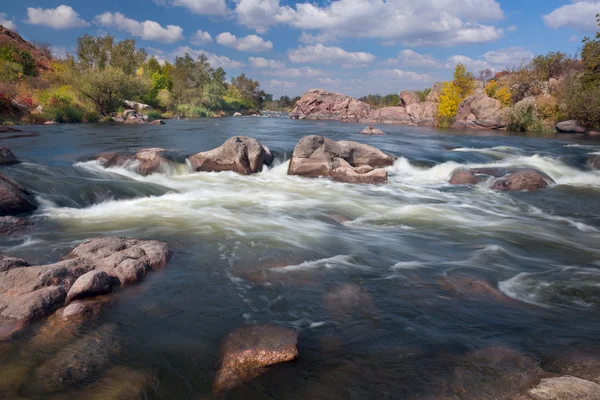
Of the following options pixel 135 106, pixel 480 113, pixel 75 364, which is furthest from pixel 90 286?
pixel 480 113

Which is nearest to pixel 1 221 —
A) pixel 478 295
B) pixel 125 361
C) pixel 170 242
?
pixel 170 242

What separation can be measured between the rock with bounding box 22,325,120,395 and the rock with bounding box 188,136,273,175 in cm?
1136

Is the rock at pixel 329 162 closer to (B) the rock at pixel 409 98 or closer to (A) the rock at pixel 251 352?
(A) the rock at pixel 251 352

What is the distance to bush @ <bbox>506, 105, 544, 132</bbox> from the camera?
40.3 metres

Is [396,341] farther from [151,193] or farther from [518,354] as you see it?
[151,193]

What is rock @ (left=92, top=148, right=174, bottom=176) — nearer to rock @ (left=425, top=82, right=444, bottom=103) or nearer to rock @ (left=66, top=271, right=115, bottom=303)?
rock @ (left=66, top=271, right=115, bottom=303)

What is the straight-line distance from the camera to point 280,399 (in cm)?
356

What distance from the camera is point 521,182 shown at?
14023mm

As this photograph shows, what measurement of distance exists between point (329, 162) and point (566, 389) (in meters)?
12.5

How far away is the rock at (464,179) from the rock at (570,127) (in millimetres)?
28518

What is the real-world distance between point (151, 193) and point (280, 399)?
31.2ft

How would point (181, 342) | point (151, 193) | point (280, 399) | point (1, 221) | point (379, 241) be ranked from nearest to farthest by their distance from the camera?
point (280, 399)
point (181, 342)
point (1, 221)
point (379, 241)
point (151, 193)

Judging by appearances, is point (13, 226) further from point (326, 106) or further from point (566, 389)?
point (326, 106)

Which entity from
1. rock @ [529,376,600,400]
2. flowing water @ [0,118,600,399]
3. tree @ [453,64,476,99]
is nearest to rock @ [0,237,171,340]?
flowing water @ [0,118,600,399]
